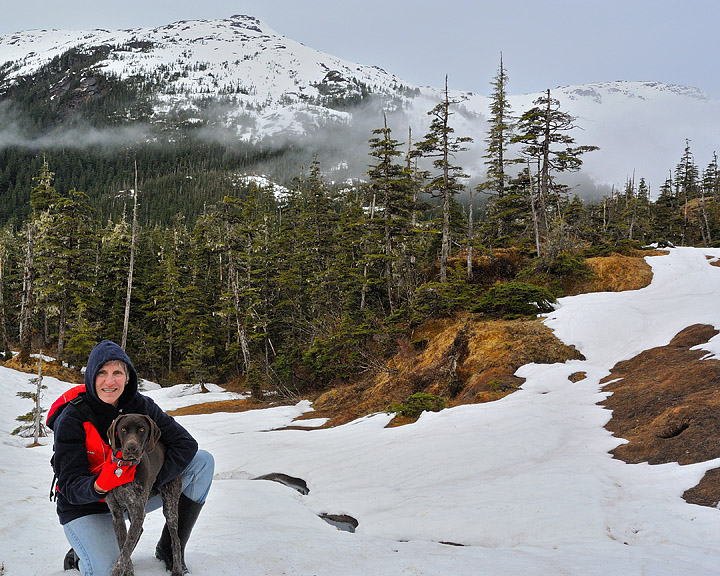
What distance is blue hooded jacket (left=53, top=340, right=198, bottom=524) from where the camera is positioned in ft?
8.57

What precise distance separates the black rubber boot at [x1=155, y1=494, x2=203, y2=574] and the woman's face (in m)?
0.95

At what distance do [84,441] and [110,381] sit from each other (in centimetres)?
40

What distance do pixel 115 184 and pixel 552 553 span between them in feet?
554

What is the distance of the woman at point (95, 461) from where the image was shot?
2584 mm

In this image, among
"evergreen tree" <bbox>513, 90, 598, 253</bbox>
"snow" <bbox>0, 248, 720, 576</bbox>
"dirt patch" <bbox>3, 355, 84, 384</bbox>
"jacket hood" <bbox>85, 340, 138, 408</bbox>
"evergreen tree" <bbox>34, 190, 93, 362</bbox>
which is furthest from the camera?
"evergreen tree" <bbox>34, 190, 93, 362</bbox>

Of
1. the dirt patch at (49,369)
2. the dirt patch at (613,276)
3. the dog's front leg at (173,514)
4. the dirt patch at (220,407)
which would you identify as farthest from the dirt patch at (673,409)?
the dirt patch at (49,369)

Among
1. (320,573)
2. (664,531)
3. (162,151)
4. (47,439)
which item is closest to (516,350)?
(664,531)

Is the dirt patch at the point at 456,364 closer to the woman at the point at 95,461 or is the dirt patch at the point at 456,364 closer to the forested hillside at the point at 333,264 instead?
the forested hillside at the point at 333,264

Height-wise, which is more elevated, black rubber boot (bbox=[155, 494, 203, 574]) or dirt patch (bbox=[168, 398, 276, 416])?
black rubber boot (bbox=[155, 494, 203, 574])

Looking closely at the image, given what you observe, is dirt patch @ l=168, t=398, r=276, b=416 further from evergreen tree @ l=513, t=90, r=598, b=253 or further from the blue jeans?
evergreen tree @ l=513, t=90, r=598, b=253

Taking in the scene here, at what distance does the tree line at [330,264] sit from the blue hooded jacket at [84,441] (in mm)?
14071

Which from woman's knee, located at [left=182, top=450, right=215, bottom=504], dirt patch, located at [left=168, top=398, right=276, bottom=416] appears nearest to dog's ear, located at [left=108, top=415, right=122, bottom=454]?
woman's knee, located at [left=182, top=450, right=215, bottom=504]

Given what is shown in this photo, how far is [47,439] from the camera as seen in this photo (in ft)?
41.4

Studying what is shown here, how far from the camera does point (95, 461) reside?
2725mm
